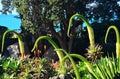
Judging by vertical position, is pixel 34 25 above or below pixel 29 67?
above

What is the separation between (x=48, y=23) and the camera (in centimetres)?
3234

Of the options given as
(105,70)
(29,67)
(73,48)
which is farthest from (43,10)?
(105,70)

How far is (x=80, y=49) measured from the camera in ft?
108

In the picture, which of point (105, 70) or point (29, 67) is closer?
point (105, 70)

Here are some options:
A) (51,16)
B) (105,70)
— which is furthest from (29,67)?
(51,16)

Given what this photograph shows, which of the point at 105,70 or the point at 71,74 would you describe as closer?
the point at 105,70

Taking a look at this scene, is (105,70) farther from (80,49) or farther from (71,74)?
(80,49)

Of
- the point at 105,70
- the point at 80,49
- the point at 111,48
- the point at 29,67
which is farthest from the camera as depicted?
the point at 80,49

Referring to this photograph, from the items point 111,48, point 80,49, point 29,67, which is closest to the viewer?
point 29,67

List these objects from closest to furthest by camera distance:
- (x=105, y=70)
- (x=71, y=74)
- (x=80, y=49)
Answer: (x=105, y=70) → (x=71, y=74) → (x=80, y=49)

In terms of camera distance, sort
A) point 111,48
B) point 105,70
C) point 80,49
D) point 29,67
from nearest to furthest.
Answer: point 105,70, point 29,67, point 111,48, point 80,49

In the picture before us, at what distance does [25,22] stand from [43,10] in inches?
61.5

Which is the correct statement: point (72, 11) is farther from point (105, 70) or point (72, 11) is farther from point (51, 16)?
point (105, 70)

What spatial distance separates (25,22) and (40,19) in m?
1.13
